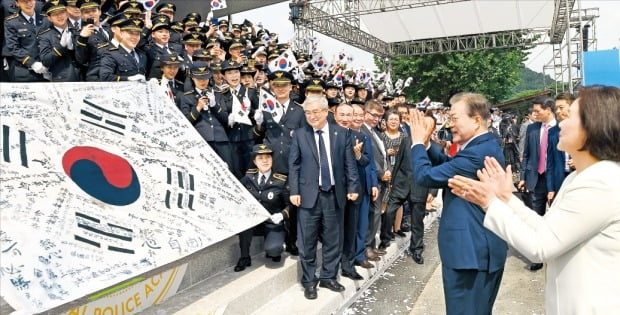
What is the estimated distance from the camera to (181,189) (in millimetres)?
3072

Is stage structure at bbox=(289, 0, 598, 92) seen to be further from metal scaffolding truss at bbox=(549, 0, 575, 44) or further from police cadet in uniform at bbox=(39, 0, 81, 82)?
police cadet in uniform at bbox=(39, 0, 81, 82)

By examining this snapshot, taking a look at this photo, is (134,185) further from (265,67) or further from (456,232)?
(265,67)

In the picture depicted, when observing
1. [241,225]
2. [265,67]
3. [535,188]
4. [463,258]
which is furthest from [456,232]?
[265,67]

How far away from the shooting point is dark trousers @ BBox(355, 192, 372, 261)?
184 inches

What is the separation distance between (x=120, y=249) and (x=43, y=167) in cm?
57

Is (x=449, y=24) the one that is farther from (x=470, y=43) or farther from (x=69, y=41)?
(x=69, y=41)

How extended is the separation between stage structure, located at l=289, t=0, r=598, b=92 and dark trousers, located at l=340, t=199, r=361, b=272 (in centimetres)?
1070

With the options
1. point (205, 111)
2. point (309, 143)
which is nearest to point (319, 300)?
point (309, 143)

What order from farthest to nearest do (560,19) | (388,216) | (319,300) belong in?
(560,19) < (388,216) < (319,300)

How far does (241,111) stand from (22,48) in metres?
2.11

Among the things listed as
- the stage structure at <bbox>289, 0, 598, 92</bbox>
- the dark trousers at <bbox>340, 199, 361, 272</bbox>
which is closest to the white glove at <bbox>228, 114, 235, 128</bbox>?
the dark trousers at <bbox>340, 199, 361, 272</bbox>

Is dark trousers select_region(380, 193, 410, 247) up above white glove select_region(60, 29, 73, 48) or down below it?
below

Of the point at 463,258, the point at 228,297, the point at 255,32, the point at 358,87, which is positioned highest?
the point at 255,32

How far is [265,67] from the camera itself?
6316 mm
